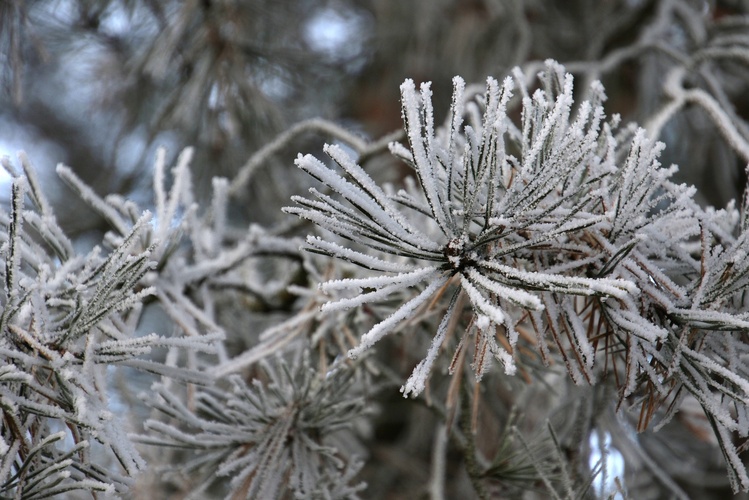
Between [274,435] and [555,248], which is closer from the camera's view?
[555,248]

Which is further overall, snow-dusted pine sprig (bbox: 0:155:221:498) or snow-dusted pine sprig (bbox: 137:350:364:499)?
snow-dusted pine sprig (bbox: 137:350:364:499)

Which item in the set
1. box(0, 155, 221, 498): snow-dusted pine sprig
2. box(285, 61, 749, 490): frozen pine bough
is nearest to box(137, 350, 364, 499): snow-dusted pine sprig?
box(0, 155, 221, 498): snow-dusted pine sprig

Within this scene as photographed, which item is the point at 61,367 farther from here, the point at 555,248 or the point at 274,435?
the point at 555,248

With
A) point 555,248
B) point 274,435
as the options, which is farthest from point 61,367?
point 555,248

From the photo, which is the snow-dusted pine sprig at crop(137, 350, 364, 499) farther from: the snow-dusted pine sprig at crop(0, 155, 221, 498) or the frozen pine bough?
the frozen pine bough

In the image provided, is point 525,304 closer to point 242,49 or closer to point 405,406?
point 242,49

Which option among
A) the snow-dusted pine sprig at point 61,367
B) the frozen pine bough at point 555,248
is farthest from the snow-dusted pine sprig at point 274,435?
the frozen pine bough at point 555,248
